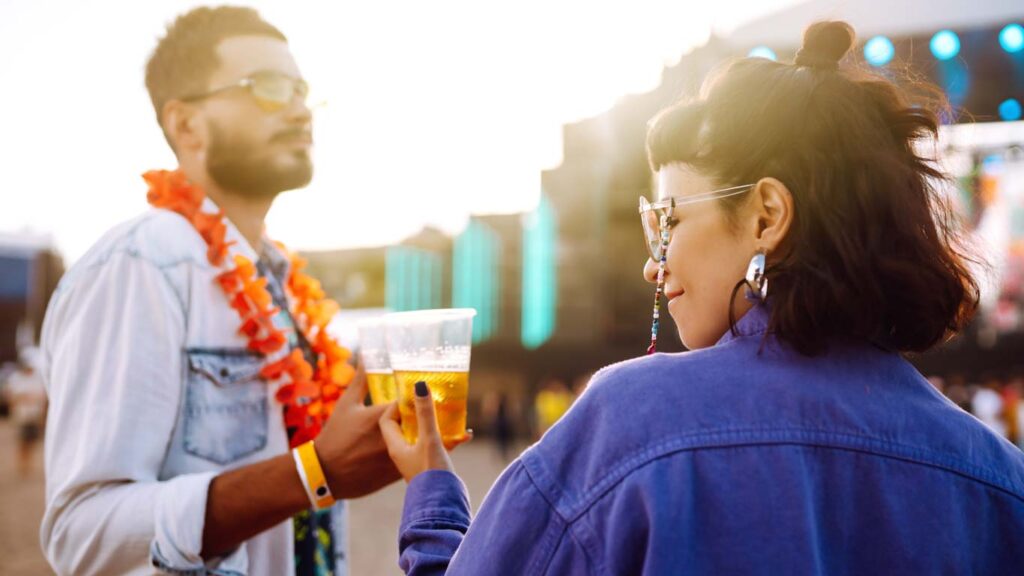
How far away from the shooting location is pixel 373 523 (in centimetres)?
933

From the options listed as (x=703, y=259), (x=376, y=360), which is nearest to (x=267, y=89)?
(x=376, y=360)

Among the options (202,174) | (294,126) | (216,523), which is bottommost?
(216,523)

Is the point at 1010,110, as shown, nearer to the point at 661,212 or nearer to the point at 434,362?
the point at 661,212

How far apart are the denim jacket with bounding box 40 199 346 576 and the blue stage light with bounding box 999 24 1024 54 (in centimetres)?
628

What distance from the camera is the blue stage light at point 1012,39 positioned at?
5.93 meters

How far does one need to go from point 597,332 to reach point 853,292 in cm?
2459

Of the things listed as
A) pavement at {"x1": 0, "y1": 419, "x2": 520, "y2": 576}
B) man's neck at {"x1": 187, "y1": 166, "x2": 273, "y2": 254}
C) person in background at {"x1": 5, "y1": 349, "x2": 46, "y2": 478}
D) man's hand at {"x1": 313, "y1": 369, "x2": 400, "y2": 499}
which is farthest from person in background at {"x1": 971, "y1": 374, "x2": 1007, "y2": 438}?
person in background at {"x1": 5, "y1": 349, "x2": 46, "y2": 478}

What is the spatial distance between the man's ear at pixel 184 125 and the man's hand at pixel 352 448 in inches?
37.5

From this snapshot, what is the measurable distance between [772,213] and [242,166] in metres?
1.53

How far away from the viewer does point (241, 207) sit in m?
2.25

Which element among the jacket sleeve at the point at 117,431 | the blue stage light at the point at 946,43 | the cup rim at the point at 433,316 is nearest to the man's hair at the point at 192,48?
the jacket sleeve at the point at 117,431

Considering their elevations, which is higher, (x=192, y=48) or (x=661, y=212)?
(x=192, y=48)

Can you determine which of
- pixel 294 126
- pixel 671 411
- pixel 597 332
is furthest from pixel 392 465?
pixel 597 332

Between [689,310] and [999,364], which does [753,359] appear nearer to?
[689,310]
